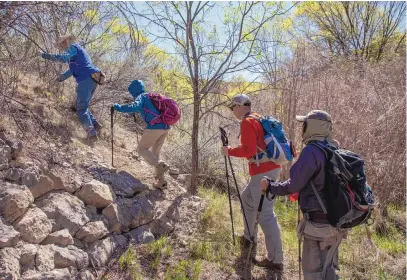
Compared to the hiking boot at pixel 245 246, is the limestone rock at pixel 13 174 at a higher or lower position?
higher

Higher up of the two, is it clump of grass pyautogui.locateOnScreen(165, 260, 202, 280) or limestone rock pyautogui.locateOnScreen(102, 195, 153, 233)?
limestone rock pyautogui.locateOnScreen(102, 195, 153, 233)

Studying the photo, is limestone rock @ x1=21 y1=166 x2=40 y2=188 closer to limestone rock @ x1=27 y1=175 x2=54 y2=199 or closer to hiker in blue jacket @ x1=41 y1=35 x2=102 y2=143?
limestone rock @ x1=27 y1=175 x2=54 y2=199

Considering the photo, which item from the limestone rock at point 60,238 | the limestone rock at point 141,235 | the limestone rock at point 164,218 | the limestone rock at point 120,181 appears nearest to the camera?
the limestone rock at point 60,238

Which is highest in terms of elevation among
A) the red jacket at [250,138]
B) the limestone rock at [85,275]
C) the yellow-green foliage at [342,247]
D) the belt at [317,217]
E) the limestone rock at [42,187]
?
the red jacket at [250,138]

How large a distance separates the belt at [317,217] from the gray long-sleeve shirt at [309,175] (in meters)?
0.05

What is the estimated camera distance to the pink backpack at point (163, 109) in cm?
487

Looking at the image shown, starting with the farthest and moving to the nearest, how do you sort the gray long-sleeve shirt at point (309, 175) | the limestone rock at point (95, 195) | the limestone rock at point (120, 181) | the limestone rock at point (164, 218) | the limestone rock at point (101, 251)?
the limestone rock at point (164, 218) < the limestone rock at point (120, 181) < the limestone rock at point (95, 195) < the limestone rock at point (101, 251) < the gray long-sleeve shirt at point (309, 175)

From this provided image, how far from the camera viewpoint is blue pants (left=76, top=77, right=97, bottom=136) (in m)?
5.61

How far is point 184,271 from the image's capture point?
4121 mm

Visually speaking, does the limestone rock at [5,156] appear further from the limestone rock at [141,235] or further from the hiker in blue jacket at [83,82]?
the hiker in blue jacket at [83,82]

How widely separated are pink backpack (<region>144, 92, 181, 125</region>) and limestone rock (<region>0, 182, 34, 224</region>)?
1869mm

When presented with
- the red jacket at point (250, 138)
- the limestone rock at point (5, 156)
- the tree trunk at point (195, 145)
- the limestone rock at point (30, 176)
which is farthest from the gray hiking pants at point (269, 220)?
the limestone rock at point (5, 156)

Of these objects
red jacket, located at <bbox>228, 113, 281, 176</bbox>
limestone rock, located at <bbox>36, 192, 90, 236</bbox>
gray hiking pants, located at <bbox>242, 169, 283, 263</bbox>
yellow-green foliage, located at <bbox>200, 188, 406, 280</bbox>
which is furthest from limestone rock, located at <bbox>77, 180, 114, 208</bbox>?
gray hiking pants, located at <bbox>242, 169, 283, 263</bbox>

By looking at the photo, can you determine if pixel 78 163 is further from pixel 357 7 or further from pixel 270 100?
pixel 357 7
